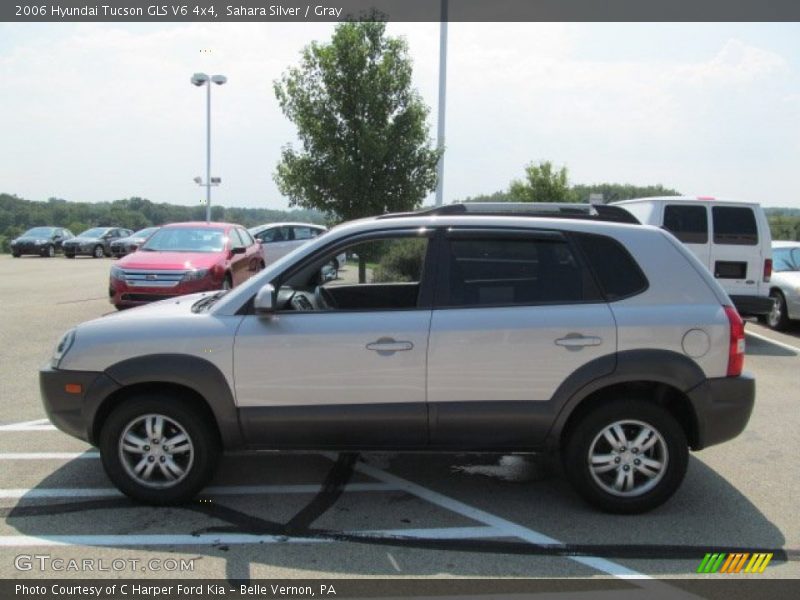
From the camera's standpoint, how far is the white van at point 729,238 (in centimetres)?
1097

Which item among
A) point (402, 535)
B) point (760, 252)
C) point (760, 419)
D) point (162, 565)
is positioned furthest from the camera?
point (760, 252)

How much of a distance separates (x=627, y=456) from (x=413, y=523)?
4.58 ft

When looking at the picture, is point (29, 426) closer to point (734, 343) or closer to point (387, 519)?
point (387, 519)

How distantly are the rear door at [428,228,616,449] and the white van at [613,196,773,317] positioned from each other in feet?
23.9

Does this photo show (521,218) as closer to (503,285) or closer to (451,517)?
(503,285)

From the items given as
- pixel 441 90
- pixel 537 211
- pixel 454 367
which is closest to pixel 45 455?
pixel 454 367

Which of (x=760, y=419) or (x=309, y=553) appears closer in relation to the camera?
(x=309, y=553)

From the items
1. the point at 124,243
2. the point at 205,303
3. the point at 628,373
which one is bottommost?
the point at 628,373

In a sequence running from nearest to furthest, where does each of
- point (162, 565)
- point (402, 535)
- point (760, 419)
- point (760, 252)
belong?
point (162, 565)
point (402, 535)
point (760, 419)
point (760, 252)

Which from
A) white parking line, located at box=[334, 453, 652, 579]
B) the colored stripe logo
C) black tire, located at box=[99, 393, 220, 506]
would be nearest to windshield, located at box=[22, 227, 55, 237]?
black tire, located at box=[99, 393, 220, 506]

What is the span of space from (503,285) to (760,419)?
383cm

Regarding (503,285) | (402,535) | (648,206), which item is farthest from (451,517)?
(648,206)

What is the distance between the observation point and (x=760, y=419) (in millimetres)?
6613

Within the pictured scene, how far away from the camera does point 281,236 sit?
2055 centimetres
